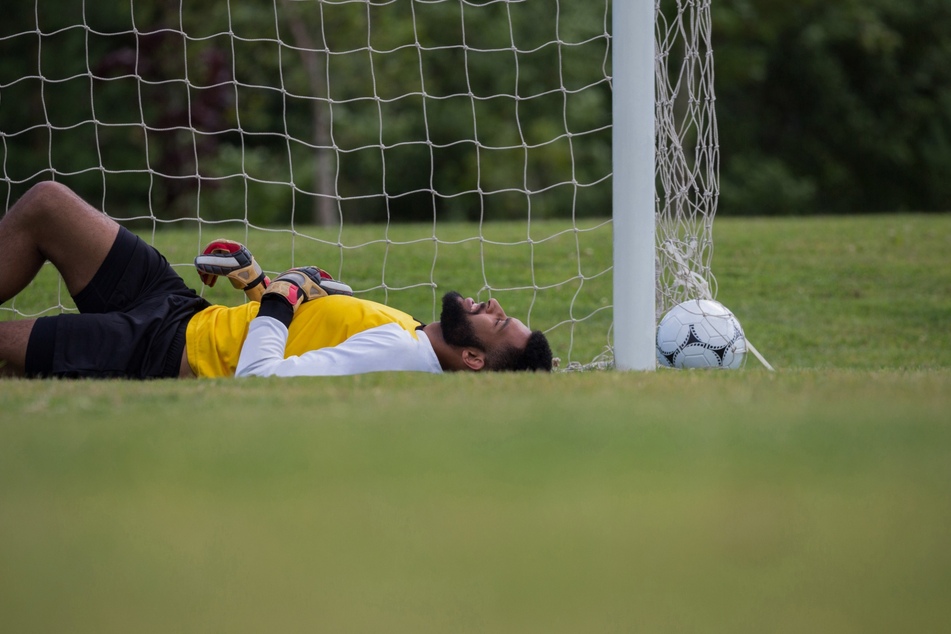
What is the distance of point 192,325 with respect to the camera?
4.57 metres

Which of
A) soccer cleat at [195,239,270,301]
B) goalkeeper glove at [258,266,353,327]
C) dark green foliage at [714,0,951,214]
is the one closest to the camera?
goalkeeper glove at [258,266,353,327]

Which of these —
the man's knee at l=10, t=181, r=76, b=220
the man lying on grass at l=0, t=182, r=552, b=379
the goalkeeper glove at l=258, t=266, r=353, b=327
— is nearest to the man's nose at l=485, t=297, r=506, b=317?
the man lying on grass at l=0, t=182, r=552, b=379

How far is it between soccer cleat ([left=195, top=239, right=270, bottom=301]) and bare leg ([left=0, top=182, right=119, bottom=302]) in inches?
17.3

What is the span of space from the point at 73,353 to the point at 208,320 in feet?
1.84

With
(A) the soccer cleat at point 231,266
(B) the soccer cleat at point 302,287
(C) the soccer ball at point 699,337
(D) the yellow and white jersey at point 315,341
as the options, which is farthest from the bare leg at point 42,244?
(C) the soccer ball at point 699,337

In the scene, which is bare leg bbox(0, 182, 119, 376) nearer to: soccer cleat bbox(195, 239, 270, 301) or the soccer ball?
soccer cleat bbox(195, 239, 270, 301)

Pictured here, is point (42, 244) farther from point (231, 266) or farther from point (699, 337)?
point (699, 337)

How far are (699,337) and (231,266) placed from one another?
217 centimetres

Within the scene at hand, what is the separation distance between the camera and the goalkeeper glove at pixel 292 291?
14.2ft

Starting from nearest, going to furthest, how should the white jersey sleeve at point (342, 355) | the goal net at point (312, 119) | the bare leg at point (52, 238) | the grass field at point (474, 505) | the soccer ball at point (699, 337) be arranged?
the grass field at point (474, 505)
the white jersey sleeve at point (342, 355)
the bare leg at point (52, 238)
the soccer ball at point (699, 337)
the goal net at point (312, 119)

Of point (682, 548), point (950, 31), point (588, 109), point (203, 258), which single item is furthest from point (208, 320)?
point (950, 31)

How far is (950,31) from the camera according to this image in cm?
2644

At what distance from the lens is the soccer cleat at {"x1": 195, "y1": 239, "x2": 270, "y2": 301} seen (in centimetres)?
455

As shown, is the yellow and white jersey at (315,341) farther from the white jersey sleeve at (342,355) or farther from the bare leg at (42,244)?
the bare leg at (42,244)
